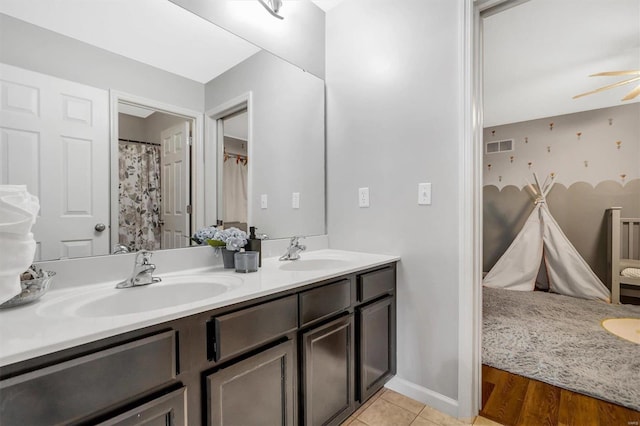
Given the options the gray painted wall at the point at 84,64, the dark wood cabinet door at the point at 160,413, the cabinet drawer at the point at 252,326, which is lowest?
the dark wood cabinet door at the point at 160,413

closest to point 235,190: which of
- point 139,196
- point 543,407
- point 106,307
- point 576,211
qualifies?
point 139,196

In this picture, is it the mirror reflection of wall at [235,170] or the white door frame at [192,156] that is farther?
the mirror reflection of wall at [235,170]

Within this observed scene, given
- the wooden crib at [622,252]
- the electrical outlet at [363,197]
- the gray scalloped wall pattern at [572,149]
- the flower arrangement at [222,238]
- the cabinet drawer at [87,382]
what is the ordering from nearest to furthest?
the cabinet drawer at [87,382] → the flower arrangement at [222,238] → the electrical outlet at [363,197] → the wooden crib at [622,252] → the gray scalloped wall pattern at [572,149]

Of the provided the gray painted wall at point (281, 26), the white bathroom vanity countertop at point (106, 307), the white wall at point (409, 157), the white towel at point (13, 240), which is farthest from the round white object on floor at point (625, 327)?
the white towel at point (13, 240)

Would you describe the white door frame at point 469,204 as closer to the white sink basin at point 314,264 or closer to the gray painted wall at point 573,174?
the white sink basin at point 314,264

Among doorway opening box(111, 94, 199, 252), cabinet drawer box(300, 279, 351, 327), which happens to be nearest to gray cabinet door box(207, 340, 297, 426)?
cabinet drawer box(300, 279, 351, 327)

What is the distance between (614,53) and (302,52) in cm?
289

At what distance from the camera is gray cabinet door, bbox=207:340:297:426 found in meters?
0.92

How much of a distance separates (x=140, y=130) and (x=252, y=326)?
3.13ft

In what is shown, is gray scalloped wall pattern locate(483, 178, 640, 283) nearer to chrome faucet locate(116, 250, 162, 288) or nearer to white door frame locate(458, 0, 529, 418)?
white door frame locate(458, 0, 529, 418)

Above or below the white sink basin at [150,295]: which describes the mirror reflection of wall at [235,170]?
above

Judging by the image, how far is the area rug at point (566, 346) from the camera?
1.76 metres

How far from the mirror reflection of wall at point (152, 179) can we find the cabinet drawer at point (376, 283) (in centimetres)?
87

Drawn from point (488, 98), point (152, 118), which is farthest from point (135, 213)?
point (488, 98)
